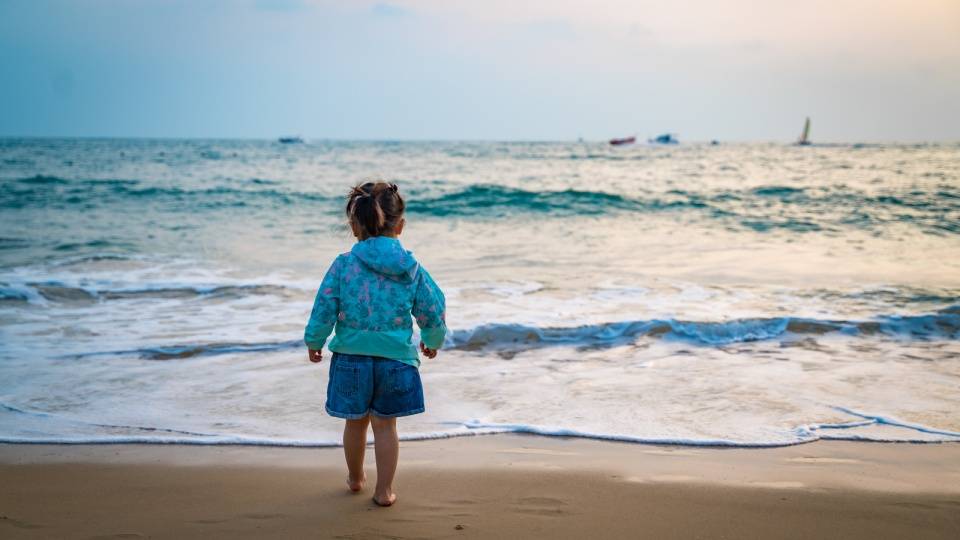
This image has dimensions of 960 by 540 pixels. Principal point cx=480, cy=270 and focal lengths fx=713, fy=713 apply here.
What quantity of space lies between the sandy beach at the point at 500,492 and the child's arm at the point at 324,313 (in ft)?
2.07

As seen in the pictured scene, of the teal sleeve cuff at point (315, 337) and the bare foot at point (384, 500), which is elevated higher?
the teal sleeve cuff at point (315, 337)

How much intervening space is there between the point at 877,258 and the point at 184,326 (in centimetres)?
948

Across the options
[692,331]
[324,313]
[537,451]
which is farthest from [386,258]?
[692,331]

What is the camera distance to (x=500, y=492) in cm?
293

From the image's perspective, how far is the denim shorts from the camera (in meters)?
2.80

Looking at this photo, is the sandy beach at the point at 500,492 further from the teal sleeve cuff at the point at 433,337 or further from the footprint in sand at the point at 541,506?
the teal sleeve cuff at the point at 433,337

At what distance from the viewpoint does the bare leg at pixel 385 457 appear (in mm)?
2787

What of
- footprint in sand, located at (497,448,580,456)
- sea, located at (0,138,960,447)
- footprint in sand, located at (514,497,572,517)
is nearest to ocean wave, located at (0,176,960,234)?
sea, located at (0,138,960,447)

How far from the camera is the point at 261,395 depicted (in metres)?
4.43

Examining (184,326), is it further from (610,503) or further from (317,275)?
(610,503)

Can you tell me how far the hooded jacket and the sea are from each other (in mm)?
1029

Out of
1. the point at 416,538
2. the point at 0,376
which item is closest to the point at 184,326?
the point at 0,376

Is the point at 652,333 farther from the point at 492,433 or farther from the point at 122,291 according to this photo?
the point at 122,291

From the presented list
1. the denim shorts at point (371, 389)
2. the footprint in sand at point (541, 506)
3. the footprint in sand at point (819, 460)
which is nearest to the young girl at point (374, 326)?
the denim shorts at point (371, 389)
